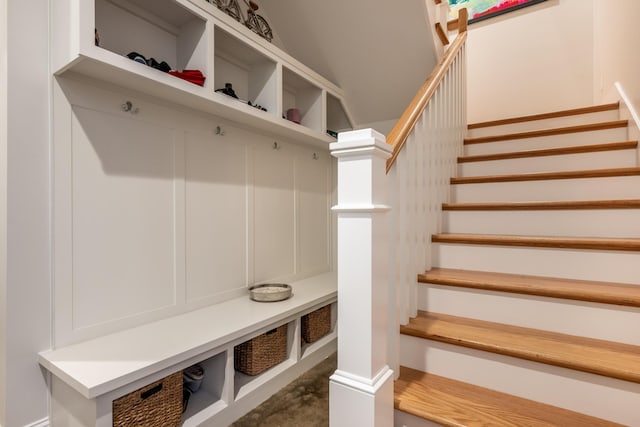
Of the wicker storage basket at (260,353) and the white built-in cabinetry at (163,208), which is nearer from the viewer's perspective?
the white built-in cabinetry at (163,208)

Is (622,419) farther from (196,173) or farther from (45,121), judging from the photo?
(45,121)

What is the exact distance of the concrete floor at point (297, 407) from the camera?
1.62m

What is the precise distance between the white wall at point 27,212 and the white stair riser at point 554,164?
223cm

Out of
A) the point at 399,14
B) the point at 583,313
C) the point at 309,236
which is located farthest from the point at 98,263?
the point at 399,14

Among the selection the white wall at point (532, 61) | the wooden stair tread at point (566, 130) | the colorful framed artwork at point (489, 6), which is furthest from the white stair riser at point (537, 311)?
the colorful framed artwork at point (489, 6)

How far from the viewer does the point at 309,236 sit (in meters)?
2.86

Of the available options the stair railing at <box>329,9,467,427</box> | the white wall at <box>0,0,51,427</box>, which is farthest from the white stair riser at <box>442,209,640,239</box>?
the white wall at <box>0,0,51,427</box>

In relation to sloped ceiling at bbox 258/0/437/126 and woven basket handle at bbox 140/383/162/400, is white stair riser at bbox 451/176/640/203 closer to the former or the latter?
sloped ceiling at bbox 258/0/437/126

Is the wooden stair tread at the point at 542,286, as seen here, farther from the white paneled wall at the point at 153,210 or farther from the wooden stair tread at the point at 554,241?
the white paneled wall at the point at 153,210

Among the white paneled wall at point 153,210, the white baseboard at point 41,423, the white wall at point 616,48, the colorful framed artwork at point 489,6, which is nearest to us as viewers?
the white baseboard at point 41,423

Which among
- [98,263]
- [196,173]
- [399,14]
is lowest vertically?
[98,263]

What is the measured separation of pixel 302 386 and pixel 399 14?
257 centimetres

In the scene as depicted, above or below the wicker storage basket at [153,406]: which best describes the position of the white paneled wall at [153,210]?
above

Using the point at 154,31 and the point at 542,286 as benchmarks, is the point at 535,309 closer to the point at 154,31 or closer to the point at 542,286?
the point at 542,286
